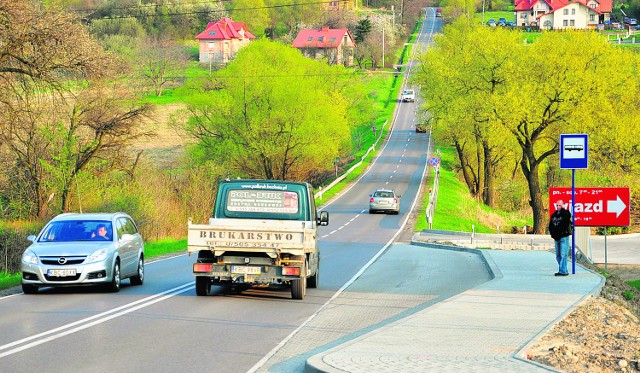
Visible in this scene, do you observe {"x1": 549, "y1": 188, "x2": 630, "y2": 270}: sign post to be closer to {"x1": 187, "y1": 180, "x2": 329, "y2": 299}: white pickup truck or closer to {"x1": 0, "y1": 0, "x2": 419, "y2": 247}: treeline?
{"x1": 0, "y1": 0, "x2": 419, "y2": 247}: treeline

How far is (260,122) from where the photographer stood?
74.2 metres

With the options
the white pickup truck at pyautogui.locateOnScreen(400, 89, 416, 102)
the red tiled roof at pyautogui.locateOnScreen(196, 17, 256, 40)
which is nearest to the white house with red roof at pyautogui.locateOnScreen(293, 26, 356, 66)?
the red tiled roof at pyautogui.locateOnScreen(196, 17, 256, 40)

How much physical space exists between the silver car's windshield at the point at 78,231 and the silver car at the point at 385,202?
140 ft

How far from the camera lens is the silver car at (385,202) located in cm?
6178

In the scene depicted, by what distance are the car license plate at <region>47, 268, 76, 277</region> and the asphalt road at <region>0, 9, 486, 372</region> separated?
16.7 inches

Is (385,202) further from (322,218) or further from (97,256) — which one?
(97,256)

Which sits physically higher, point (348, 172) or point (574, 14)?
point (574, 14)

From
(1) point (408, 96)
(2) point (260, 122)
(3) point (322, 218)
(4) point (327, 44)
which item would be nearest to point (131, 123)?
(3) point (322, 218)

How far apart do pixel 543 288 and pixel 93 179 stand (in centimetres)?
2577

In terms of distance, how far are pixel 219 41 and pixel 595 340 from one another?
6070 inches

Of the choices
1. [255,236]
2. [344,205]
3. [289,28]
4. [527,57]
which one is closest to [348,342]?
[255,236]

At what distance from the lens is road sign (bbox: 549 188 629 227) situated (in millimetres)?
35094

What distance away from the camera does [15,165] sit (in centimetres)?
4000

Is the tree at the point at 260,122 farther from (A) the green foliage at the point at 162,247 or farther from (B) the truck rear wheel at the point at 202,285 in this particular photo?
(B) the truck rear wheel at the point at 202,285
